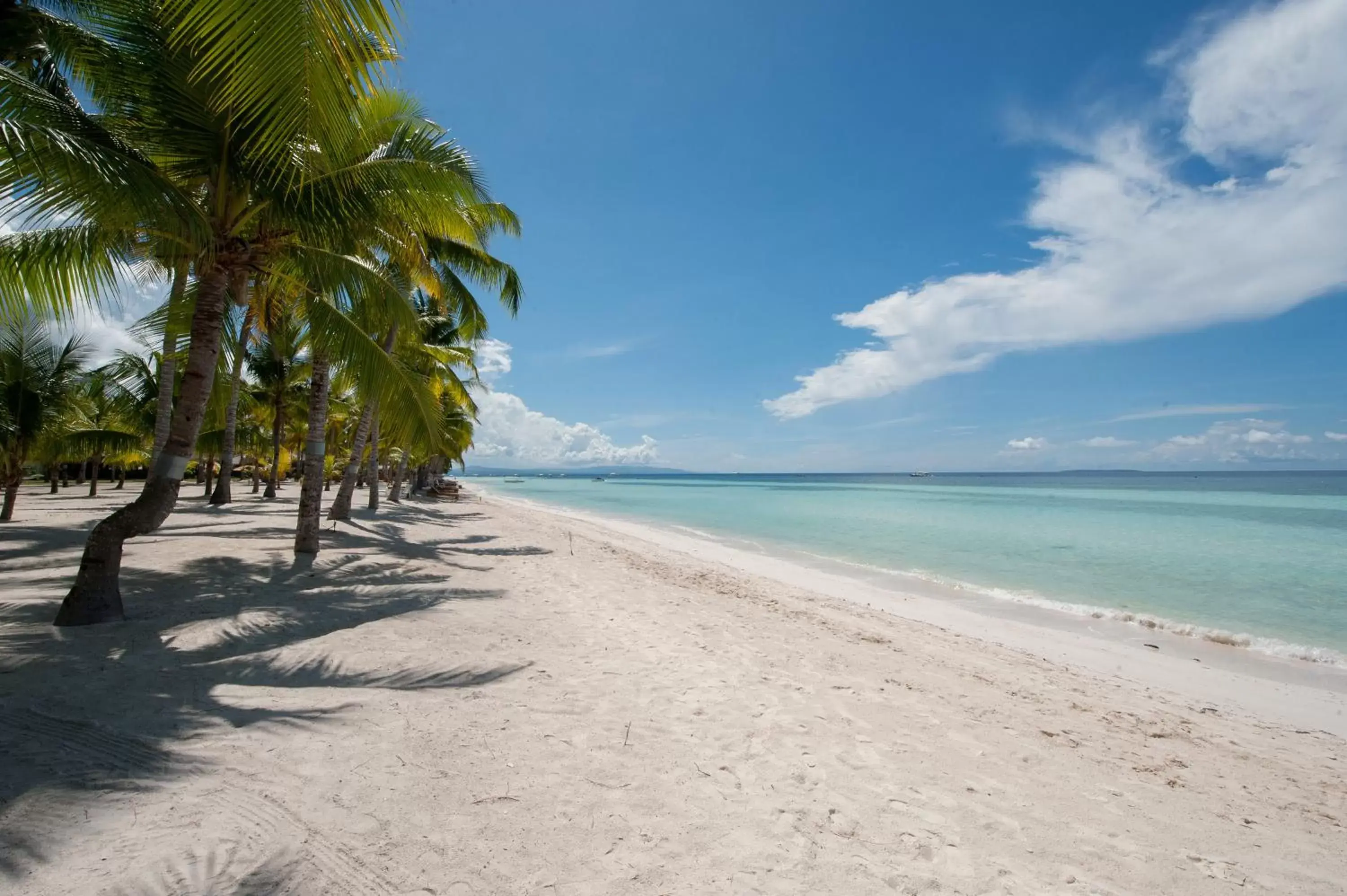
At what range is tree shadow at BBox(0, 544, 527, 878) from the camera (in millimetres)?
2480

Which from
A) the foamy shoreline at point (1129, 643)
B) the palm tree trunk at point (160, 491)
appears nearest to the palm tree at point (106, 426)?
the palm tree trunk at point (160, 491)

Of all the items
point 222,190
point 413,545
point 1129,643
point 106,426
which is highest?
point 222,190

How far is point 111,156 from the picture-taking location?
4.02 m

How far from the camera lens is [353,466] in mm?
13836

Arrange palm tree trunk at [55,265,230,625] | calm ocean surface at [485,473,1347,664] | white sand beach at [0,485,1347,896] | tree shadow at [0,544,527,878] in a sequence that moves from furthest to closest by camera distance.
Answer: calm ocean surface at [485,473,1347,664], palm tree trunk at [55,265,230,625], tree shadow at [0,544,527,878], white sand beach at [0,485,1347,896]

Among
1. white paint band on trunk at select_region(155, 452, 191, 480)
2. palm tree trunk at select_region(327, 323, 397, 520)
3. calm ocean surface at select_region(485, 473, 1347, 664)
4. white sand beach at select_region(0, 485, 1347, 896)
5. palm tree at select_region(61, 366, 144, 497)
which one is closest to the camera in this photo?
white sand beach at select_region(0, 485, 1347, 896)

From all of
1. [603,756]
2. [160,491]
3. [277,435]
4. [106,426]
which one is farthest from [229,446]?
[603,756]

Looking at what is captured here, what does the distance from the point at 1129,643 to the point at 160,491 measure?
11.6 metres

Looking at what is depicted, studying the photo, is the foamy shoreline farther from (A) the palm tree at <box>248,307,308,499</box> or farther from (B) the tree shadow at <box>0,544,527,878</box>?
(A) the palm tree at <box>248,307,308,499</box>

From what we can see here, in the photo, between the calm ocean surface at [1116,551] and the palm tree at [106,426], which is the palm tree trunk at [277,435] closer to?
the palm tree at [106,426]

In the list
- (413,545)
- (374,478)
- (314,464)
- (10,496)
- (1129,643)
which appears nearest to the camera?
(1129,643)

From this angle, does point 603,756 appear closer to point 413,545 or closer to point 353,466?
point 413,545

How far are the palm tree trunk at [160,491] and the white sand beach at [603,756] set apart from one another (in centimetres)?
26

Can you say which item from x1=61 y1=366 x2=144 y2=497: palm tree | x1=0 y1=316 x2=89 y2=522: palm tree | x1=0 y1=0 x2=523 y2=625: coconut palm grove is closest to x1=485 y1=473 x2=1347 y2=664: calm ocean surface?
x1=0 y1=0 x2=523 y2=625: coconut palm grove
